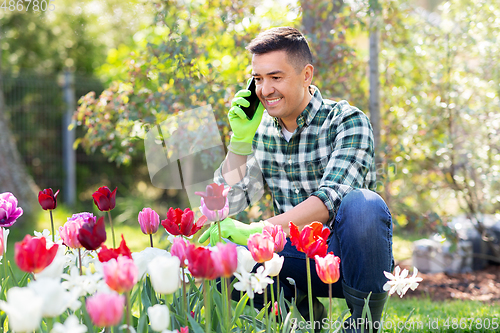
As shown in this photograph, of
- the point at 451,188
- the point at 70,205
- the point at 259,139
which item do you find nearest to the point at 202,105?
the point at 259,139

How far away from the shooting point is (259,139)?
2223 mm

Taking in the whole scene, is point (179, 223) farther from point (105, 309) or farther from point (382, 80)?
point (382, 80)

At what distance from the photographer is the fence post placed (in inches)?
231

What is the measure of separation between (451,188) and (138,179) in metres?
4.28

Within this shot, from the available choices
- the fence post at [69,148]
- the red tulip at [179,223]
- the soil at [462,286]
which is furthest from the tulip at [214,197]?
the fence post at [69,148]

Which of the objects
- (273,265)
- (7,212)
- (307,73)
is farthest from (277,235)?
(307,73)

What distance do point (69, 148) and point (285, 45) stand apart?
460 centimetres

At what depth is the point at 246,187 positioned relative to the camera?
218cm

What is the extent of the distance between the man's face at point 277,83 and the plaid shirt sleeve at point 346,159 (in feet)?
0.66

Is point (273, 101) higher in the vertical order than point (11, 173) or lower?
higher

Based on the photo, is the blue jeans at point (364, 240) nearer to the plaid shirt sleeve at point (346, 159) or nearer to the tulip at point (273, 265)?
the plaid shirt sleeve at point (346, 159)

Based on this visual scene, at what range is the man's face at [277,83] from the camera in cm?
194

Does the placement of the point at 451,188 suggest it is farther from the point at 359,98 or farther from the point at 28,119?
the point at 28,119

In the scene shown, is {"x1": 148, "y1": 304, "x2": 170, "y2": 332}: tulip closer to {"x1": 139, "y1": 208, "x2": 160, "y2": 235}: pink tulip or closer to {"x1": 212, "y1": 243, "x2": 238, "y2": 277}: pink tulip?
{"x1": 212, "y1": 243, "x2": 238, "y2": 277}: pink tulip
